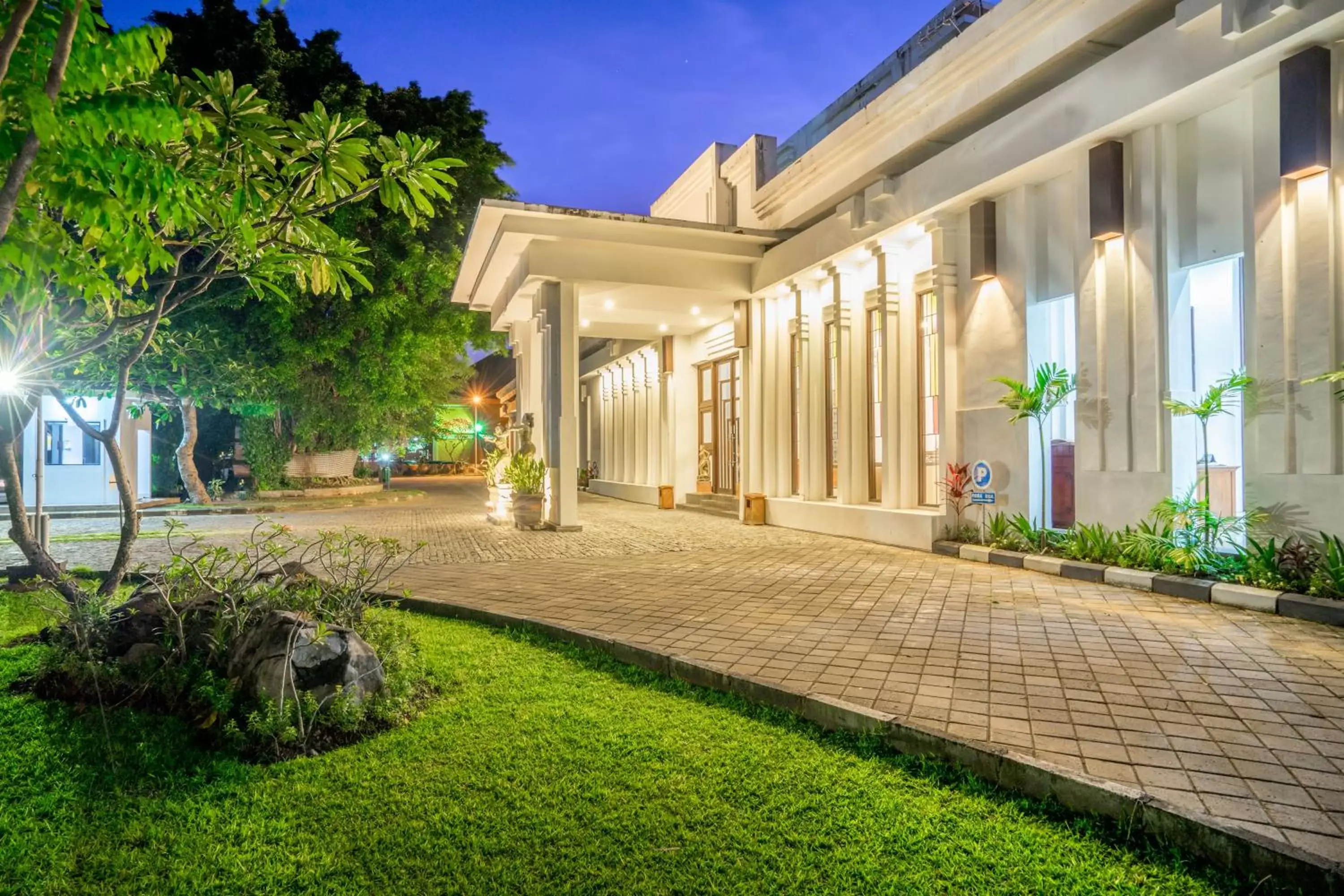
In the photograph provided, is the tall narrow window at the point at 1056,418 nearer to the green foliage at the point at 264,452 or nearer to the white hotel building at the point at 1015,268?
the white hotel building at the point at 1015,268

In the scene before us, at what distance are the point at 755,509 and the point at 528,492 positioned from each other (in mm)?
4035

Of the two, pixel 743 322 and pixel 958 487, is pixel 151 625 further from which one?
pixel 743 322

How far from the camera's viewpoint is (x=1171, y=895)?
93.2 inches

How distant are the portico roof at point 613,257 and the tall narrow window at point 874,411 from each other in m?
2.82

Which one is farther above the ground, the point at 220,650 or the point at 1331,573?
the point at 1331,573

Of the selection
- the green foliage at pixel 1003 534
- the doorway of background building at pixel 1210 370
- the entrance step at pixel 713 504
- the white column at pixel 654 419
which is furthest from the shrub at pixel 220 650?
the white column at pixel 654 419

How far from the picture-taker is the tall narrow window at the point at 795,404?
12.9 metres

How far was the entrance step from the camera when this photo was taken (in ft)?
50.6

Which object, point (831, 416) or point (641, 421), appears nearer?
point (831, 416)

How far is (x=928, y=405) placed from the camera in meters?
10.6

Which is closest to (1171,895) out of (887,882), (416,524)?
(887,882)

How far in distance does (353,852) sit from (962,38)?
9.73 m

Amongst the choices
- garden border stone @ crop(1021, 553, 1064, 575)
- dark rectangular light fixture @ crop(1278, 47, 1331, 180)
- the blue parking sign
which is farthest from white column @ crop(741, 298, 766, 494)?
dark rectangular light fixture @ crop(1278, 47, 1331, 180)

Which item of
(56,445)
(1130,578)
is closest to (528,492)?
(1130,578)
